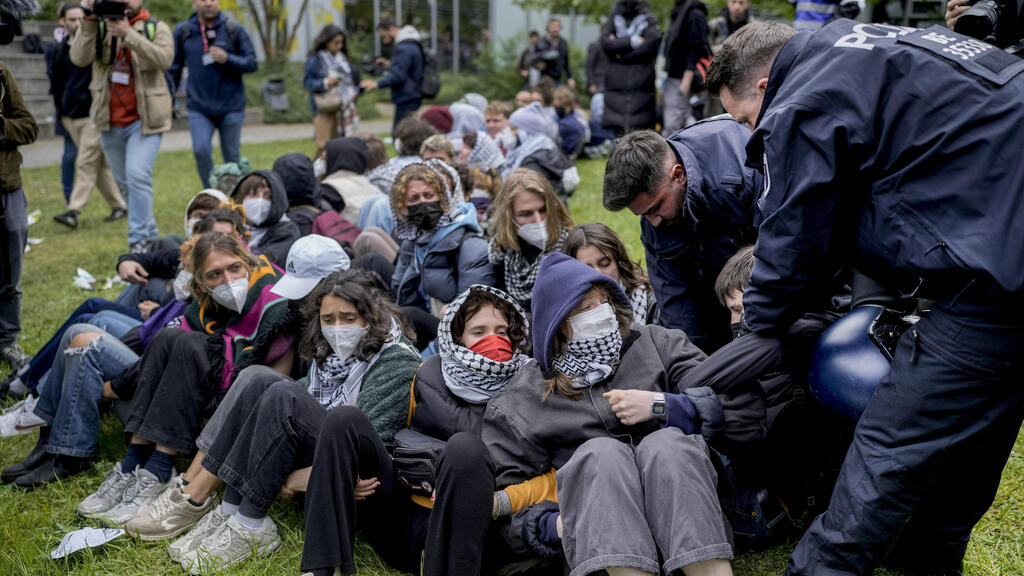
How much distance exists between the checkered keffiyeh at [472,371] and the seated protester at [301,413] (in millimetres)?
257

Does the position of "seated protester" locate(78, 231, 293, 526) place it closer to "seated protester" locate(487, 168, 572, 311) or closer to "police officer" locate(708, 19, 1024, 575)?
"seated protester" locate(487, 168, 572, 311)

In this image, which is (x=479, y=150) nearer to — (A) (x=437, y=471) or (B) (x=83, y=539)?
(B) (x=83, y=539)

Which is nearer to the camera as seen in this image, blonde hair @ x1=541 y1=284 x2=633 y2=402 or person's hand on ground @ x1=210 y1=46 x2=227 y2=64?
blonde hair @ x1=541 y1=284 x2=633 y2=402

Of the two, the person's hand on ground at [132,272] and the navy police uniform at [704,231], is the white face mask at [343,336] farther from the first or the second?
the person's hand on ground at [132,272]

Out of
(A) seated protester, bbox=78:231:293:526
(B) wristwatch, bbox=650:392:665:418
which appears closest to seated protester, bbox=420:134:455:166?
(A) seated protester, bbox=78:231:293:526

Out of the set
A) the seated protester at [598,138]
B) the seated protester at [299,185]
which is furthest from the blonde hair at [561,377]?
the seated protester at [598,138]

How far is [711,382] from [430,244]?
2.38 m

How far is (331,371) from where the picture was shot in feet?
12.4

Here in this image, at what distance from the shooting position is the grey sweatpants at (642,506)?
2.62 m

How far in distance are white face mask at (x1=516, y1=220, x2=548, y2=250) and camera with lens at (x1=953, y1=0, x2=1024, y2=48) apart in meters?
2.10

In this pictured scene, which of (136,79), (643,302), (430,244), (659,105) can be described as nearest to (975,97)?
(643,302)

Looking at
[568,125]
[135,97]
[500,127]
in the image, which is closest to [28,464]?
[135,97]

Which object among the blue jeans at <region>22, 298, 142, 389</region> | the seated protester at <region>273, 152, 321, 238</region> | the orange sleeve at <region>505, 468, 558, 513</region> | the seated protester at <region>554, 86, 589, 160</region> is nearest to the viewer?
the orange sleeve at <region>505, 468, 558, 513</region>

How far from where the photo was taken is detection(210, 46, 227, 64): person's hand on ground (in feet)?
27.2
